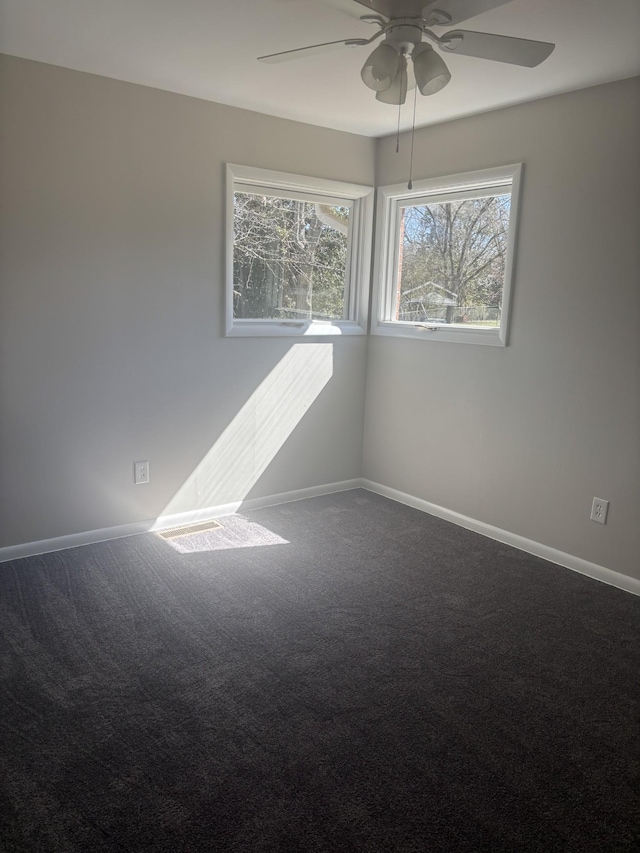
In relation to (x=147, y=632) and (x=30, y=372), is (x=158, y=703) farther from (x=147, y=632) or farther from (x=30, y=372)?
(x=30, y=372)

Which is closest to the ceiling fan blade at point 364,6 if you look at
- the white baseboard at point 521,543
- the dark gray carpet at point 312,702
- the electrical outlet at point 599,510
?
the dark gray carpet at point 312,702

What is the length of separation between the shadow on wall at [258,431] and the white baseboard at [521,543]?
869mm

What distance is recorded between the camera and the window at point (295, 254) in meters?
3.83

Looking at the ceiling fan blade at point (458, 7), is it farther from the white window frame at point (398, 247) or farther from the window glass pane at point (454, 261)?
the window glass pane at point (454, 261)

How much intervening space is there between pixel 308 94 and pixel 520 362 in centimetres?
178

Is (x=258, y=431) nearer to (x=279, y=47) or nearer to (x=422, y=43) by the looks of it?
(x=279, y=47)

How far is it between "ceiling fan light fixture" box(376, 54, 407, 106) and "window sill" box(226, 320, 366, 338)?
1725 mm

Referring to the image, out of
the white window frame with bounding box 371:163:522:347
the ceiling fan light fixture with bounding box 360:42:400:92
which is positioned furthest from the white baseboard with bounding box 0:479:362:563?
the ceiling fan light fixture with bounding box 360:42:400:92

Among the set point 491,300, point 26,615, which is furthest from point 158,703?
point 491,300

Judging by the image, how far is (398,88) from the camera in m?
2.29

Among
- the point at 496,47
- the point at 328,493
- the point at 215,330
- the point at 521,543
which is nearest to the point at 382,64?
the point at 496,47

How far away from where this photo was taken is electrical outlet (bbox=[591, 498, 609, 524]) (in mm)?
3172

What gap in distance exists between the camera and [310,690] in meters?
2.25

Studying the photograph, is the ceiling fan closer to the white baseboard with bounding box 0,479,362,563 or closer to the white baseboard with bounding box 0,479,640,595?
the white baseboard with bounding box 0,479,640,595
